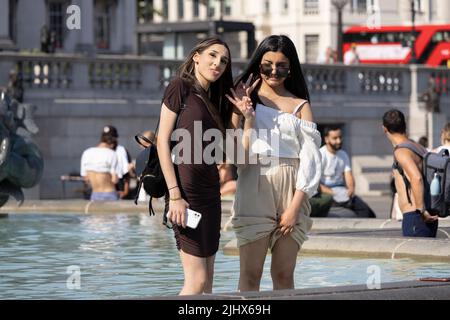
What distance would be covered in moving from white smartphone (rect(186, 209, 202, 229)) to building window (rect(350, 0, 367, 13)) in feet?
271

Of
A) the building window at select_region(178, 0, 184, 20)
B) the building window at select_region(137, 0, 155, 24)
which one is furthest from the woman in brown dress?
the building window at select_region(178, 0, 184, 20)

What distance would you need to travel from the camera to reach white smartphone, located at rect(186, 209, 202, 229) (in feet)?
31.1

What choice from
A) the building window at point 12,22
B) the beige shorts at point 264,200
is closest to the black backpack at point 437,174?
the beige shorts at point 264,200

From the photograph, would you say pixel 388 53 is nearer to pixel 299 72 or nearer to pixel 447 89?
pixel 447 89

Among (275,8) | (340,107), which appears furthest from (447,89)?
(275,8)

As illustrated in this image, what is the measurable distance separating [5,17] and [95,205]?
41.1m

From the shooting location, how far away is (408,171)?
14133mm

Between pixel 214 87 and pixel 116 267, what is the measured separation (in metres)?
4.77

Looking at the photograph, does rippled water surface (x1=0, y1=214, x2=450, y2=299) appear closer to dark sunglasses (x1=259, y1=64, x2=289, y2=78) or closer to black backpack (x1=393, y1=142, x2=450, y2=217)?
black backpack (x1=393, y1=142, x2=450, y2=217)

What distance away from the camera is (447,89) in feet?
156

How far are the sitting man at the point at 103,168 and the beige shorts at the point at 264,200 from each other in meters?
12.7

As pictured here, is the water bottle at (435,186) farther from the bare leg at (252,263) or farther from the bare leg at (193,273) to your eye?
the bare leg at (193,273)

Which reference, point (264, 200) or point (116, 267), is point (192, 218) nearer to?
point (264, 200)

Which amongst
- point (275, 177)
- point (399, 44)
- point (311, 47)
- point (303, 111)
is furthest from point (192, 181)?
point (311, 47)
